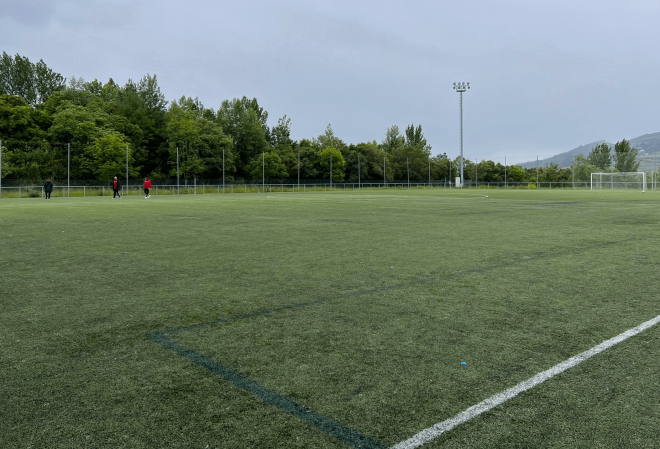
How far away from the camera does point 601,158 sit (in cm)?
6875

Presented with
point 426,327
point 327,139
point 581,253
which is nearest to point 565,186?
point 327,139

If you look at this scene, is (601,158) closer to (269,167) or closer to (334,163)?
(334,163)

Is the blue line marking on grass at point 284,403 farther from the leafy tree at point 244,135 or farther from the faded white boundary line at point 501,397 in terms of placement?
the leafy tree at point 244,135

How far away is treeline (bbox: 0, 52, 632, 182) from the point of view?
66.1 meters

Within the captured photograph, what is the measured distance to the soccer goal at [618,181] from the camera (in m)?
63.9

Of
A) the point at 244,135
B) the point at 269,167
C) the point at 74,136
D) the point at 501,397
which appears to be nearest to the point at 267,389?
the point at 501,397

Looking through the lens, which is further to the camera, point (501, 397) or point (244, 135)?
point (244, 135)

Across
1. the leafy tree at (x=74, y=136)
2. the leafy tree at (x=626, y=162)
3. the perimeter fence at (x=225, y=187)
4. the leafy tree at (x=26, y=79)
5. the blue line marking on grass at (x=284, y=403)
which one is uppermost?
the leafy tree at (x=26, y=79)

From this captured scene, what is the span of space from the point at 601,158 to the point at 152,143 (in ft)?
215

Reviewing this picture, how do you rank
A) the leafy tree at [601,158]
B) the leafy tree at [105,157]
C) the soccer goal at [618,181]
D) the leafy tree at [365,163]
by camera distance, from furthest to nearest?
the leafy tree at [365,163], the leafy tree at [601,158], the leafy tree at [105,157], the soccer goal at [618,181]

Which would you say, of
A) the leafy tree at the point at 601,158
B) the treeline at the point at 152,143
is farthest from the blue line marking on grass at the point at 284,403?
the leafy tree at the point at 601,158

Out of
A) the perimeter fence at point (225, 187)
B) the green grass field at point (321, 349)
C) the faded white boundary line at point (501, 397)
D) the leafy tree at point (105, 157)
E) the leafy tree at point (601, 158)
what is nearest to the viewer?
the faded white boundary line at point (501, 397)

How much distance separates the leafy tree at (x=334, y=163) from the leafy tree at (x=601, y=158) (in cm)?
3846

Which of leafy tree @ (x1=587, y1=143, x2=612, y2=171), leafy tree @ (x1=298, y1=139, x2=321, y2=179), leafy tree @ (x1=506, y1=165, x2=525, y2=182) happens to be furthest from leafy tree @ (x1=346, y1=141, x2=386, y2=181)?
leafy tree @ (x1=587, y1=143, x2=612, y2=171)
